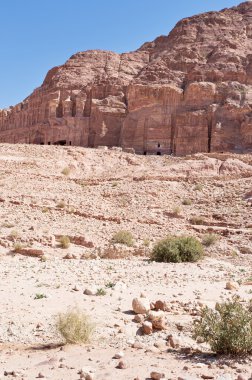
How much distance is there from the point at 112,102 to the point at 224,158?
68.4 ft

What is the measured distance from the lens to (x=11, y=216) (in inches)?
715

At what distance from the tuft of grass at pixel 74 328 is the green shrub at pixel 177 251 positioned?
7761mm

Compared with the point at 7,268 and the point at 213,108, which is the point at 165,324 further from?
the point at 213,108

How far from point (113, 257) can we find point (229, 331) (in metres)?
8.93

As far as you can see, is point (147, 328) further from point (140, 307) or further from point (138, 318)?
point (140, 307)

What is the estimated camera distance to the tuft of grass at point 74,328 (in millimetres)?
6023

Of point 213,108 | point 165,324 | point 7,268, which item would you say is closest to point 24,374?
point 165,324

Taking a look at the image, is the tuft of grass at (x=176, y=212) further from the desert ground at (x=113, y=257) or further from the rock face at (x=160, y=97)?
the rock face at (x=160, y=97)

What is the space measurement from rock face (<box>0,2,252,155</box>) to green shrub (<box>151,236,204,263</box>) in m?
29.7

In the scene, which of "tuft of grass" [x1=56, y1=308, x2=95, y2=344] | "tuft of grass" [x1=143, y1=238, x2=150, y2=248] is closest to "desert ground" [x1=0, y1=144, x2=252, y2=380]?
"tuft of grass" [x1=143, y1=238, x2=150, y2=248]

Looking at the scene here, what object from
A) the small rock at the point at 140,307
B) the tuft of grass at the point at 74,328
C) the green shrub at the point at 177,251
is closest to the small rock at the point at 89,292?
the small rock at the point at 140,307

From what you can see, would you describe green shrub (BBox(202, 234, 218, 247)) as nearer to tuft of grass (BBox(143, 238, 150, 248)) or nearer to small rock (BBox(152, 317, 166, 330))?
tuft of grass (BBox(143, 238, 150, 248))

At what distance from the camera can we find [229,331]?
560 cm

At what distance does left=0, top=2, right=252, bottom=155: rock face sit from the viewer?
4497cm
